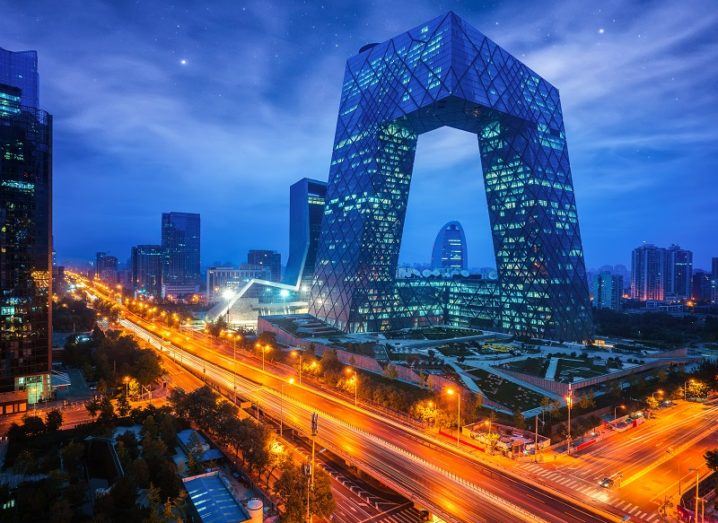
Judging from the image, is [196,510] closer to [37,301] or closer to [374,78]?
[37,301]

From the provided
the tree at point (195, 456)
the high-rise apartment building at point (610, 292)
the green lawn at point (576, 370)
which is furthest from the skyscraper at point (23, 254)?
the high-rise apartment building at point (610, 292)

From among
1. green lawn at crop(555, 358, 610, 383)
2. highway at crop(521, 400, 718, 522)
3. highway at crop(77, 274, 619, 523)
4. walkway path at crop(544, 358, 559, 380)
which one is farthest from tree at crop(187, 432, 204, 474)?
green lawn at crop(555, 358, 610, 383)

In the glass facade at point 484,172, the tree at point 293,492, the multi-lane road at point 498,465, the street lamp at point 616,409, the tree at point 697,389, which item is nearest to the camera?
the tree at point 293,492

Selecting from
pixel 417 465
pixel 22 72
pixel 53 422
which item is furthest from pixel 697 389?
pixel 22 72

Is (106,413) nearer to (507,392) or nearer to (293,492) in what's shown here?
(293,492)

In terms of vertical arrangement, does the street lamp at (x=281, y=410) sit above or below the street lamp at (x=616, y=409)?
above

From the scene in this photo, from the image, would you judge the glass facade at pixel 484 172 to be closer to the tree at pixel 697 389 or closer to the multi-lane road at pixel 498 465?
the tree at pixel 697 389

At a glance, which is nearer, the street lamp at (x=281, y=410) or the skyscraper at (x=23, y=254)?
the street lamp at (x=281, y=410)
